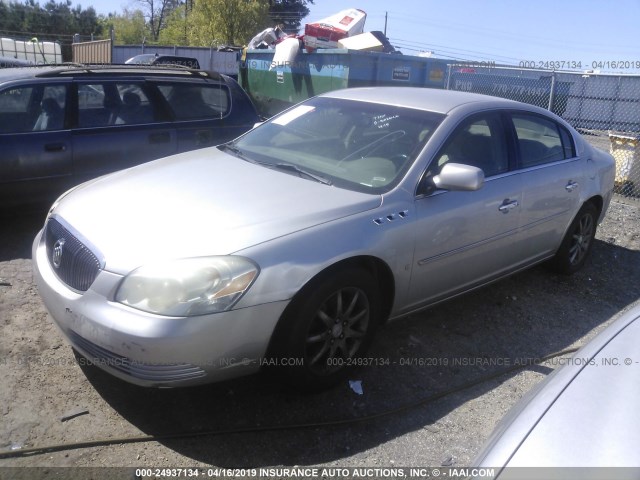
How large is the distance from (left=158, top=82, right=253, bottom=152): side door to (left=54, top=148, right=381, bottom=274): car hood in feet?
7.90

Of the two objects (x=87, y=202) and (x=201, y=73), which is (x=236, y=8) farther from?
(x=87, y=202)

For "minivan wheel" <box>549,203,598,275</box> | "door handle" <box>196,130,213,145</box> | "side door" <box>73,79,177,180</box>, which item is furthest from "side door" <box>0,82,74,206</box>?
"minivan wheel" <box>549,203,598,275</box>

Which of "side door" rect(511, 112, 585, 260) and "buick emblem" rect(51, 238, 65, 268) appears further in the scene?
"side door" rect(511, 112, 585, 260)

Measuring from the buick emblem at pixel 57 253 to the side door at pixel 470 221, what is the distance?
6.49ft

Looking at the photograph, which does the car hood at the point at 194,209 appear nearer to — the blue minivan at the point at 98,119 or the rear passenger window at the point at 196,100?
the blue minivan at the point at 98,119

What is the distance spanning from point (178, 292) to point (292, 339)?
0.63m

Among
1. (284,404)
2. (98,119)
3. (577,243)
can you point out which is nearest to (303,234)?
(284,404)

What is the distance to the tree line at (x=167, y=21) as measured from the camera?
31812 mm

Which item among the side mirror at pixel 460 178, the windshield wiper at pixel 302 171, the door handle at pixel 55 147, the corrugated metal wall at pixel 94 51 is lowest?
the door handle at pixel 55 147

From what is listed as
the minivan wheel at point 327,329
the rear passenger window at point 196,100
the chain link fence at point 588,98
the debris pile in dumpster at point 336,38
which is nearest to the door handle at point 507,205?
the minivan wheel at point 327,329

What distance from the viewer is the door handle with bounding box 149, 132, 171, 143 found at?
5.94 metres

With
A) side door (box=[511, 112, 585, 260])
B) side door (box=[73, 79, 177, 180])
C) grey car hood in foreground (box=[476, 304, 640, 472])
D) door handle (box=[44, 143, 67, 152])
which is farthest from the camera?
side door (box=[73, 79, 177, 180])

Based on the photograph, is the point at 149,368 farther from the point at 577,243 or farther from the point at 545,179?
the point at 577,243

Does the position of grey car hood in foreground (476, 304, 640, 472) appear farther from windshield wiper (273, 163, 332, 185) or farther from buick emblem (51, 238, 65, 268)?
buick emblem (51, 238, 65, 268)
